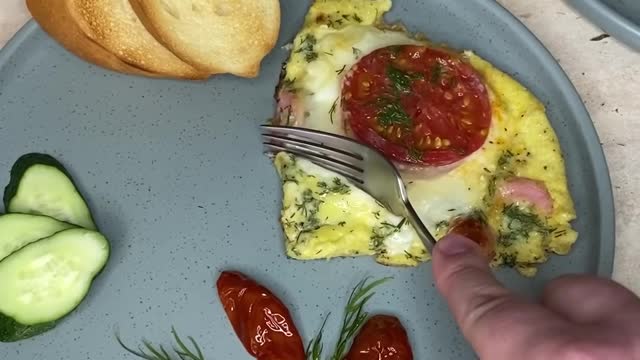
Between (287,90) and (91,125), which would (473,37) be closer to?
(287,90)

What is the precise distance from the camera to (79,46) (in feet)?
6.45

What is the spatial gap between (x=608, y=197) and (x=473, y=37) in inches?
21.3

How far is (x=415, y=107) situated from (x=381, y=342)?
566 millimetres

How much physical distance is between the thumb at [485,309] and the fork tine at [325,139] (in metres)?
0.39

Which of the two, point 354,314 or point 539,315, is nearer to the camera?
point 539,315

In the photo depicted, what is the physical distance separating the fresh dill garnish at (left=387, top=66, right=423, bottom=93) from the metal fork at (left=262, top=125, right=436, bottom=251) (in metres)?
0.17

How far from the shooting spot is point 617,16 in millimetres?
2143

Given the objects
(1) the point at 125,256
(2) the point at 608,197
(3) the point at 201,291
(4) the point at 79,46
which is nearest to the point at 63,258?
(1) the point at 125,256

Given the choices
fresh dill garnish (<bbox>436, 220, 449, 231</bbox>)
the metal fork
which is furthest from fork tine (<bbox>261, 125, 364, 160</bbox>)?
fresh dill garnish (<bbox>436, 220, 449, 231</bbox>)

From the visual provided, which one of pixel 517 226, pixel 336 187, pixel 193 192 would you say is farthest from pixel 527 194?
pixel 193 192

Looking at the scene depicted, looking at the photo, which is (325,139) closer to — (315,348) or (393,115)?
(393,115)

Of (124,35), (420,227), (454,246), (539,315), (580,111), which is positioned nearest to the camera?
(539,315)

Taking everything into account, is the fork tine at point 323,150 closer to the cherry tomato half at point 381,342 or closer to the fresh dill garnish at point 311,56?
the fresh dill garnish at point 311,56

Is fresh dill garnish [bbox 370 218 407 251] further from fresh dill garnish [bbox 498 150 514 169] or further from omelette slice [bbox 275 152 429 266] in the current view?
fresh dill garnish [bbox 498 150 514 169]
